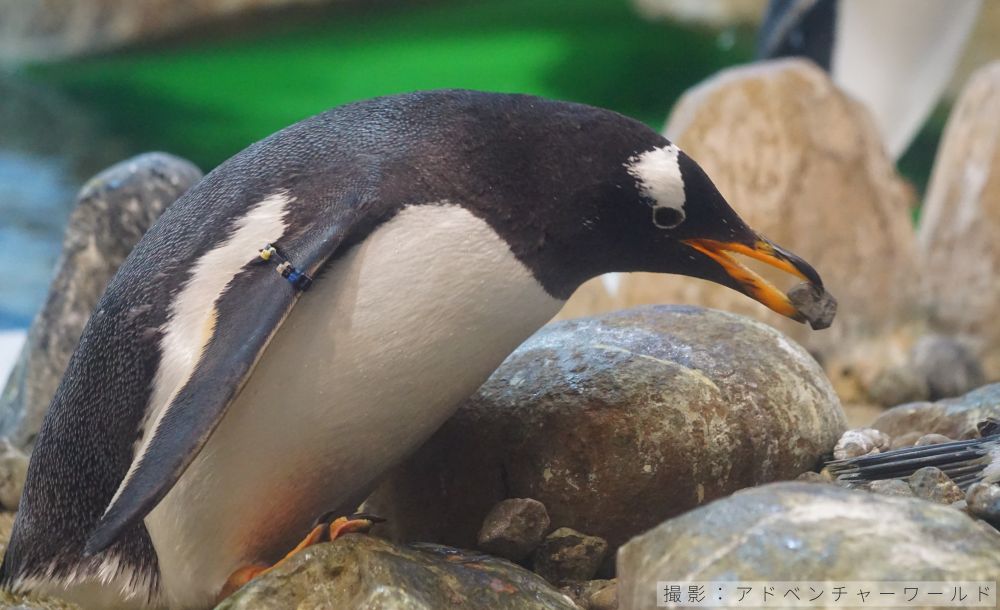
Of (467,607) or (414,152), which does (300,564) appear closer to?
(467,607)

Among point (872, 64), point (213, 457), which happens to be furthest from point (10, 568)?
point (872, 64)

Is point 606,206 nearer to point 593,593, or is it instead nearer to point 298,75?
point 593,593

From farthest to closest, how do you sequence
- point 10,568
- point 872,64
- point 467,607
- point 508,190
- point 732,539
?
point 872,64, point 10,568, point 508,190, point 467,607, point 732,539

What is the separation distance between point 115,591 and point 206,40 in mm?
7176

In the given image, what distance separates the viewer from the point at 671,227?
1763mm

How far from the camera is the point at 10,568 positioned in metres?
1.93

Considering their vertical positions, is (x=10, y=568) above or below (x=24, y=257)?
above

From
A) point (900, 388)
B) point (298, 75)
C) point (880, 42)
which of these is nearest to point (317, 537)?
point (900, 388)

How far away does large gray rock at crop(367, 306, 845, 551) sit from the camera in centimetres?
183

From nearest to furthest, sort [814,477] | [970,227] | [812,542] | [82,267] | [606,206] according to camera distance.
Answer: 1. [812,542]
2. [606,206]
3. [814,477]
4. [82,267]
5. [970,227]

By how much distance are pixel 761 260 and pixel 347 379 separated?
0.64m

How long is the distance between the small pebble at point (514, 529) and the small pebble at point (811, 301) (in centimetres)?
49

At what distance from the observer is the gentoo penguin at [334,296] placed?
1617 mm

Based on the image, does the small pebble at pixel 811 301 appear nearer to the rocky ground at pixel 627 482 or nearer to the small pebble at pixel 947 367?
the rocky ground at pixel 627 482
